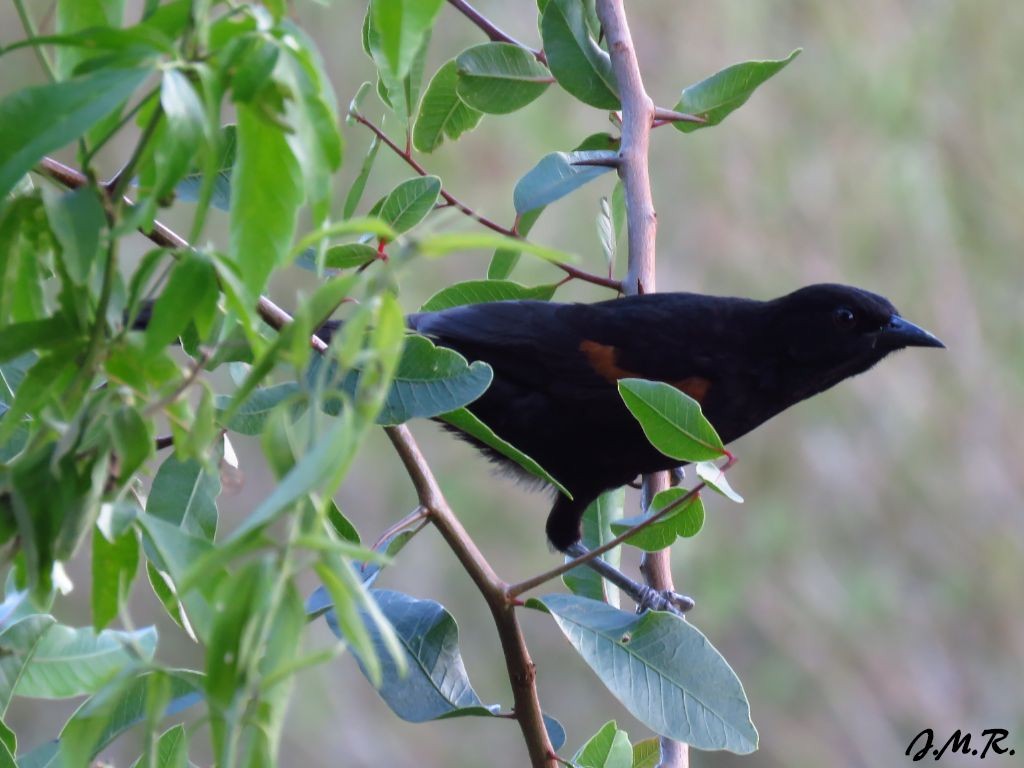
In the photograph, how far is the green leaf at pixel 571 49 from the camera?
245cm

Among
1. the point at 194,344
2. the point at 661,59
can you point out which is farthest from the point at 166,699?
the point at 661,59

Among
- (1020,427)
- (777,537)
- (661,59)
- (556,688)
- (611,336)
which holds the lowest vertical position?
(556,688)

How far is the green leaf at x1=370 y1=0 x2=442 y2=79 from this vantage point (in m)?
0.87

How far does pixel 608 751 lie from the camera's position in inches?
69.5

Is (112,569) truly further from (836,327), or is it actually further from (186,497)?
(836,327)

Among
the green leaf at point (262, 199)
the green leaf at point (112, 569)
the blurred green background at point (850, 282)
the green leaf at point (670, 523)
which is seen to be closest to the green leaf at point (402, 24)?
the green leaf at point (262, 199)

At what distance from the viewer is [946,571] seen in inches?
327

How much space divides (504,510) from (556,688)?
1.64 m

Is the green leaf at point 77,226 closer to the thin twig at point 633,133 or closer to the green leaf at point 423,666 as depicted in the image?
the green leaf at point 423,666

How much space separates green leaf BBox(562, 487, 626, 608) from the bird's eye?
40.6 inches

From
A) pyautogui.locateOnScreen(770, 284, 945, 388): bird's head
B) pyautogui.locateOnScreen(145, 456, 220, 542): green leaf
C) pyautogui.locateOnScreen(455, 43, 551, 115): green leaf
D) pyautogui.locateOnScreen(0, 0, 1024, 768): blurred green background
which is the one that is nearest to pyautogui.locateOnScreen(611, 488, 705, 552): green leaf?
pyautogui.locateOnScreen(145, 456, 220, 542): green leaf

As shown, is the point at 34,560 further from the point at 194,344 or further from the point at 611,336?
the point at 611,336

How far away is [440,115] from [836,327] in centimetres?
169

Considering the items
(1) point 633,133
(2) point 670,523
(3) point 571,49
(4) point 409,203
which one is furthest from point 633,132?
(2) point 670,523
